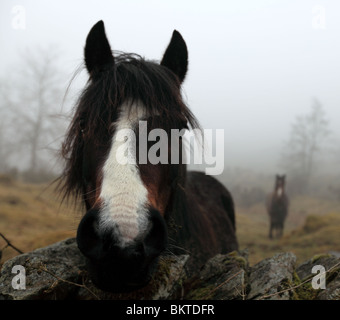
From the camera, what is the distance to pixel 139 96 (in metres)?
2.05

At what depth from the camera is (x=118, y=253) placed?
130 cm

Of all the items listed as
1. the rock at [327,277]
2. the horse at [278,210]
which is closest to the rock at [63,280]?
the rock at [327,277]

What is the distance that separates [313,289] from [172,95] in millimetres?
1725

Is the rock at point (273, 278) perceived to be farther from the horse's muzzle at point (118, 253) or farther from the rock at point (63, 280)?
the horse's muzzle at point (118, 253)

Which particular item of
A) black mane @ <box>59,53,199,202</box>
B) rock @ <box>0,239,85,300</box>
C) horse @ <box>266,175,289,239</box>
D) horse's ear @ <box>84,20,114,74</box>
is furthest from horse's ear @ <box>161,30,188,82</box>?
horse @ <box>266,175,289,239</box>

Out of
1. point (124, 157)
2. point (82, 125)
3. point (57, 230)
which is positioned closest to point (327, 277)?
point (124, 157)

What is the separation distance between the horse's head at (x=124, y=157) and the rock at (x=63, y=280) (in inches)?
18.6

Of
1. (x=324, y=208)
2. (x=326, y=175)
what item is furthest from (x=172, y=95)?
(x=326, y=175)

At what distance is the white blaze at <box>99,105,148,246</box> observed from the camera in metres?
1.34

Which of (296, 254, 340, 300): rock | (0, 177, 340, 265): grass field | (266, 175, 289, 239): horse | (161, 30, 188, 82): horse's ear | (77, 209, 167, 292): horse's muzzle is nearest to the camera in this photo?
(77, 209, 167, 292): horse's muzzle

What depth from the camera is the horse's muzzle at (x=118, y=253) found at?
132cm

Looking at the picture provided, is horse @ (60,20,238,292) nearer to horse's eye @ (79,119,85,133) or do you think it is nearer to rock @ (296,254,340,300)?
horse's eye @ (79,119,85,133)

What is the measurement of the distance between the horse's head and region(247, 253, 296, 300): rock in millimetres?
830

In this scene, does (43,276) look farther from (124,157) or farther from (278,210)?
(278,210)
